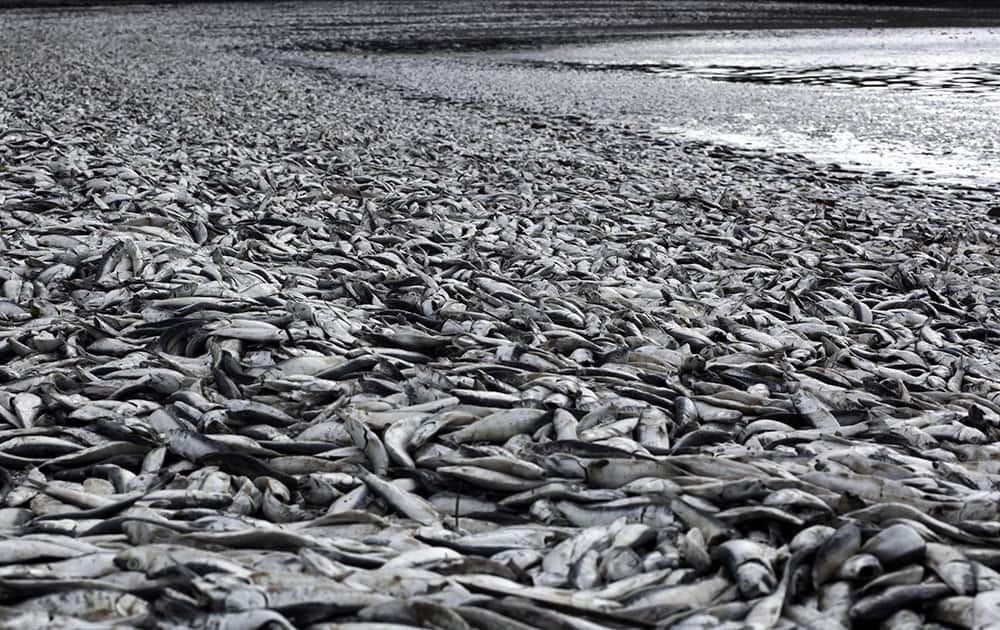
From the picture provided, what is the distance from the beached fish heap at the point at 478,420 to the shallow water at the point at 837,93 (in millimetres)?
5922

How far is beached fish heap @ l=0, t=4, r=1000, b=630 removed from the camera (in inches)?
101

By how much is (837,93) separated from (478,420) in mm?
18588

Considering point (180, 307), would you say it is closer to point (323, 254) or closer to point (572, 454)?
point (323, 254)

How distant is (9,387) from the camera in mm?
3941

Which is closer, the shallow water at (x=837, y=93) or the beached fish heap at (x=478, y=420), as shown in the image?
the beached fish heap at (x=478, y=420)

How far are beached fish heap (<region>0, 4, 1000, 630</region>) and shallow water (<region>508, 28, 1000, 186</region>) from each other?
5.92 metres

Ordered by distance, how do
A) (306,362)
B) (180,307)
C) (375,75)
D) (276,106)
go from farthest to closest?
(375,75) → (276,106) → (180,307) → (306,362)

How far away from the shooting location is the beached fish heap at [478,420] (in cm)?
257

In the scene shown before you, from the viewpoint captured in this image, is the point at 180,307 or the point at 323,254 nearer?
the point at 180,307

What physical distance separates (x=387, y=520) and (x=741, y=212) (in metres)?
6.86

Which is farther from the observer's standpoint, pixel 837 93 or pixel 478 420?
pixel 837 93

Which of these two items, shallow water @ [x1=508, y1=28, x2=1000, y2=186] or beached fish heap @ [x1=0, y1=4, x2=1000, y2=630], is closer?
beached fish heap @ [x1=0, y1=4, x2=1000, y2=630]

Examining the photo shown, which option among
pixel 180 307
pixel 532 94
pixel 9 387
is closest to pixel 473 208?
pixel 180 307

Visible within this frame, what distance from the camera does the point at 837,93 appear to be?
2011cm
